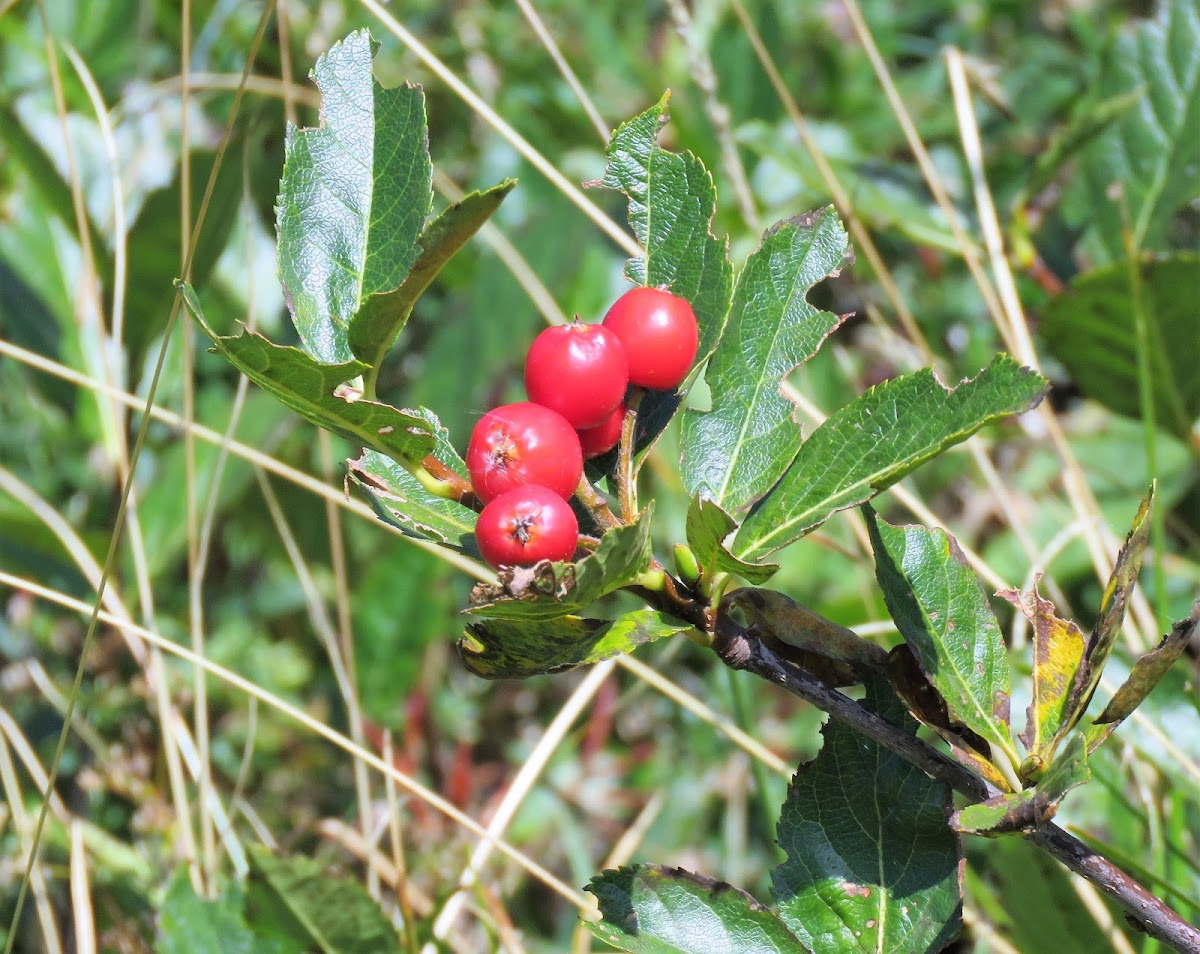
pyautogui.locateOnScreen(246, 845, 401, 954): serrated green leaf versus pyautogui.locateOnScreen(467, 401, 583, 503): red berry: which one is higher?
pyautogui.locateOnScreen(467, 401, 583, 503): red berry

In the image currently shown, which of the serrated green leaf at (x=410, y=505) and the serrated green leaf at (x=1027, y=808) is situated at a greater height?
the serrated green leaf at (x=410, y=505)

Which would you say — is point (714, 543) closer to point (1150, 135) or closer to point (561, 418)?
point (561, 418)

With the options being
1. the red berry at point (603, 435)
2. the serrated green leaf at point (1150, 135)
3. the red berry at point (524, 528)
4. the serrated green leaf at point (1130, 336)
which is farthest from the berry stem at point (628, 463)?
the serrated green leaf at point (1150, 135)

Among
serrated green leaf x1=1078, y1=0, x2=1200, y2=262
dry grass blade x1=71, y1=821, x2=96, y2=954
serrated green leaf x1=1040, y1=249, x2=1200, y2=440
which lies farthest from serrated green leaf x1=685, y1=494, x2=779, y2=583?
serrated green leaf x1=1078, y1=0, x2=1200, y2=262

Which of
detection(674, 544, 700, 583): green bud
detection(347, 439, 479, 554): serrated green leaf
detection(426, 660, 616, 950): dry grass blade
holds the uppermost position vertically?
detection(347, 439, 479, 554): serrated green leaf

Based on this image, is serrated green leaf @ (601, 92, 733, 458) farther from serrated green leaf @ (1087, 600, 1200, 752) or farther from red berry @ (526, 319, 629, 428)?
serrated green leaf @ (1087, 600, 1200, 752)

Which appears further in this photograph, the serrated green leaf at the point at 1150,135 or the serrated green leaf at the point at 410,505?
the serrated green leaf at the point at 1150,135

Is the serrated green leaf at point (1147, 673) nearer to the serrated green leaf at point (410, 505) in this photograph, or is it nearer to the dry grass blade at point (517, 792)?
the serrated green leaf at point (410, 505)
